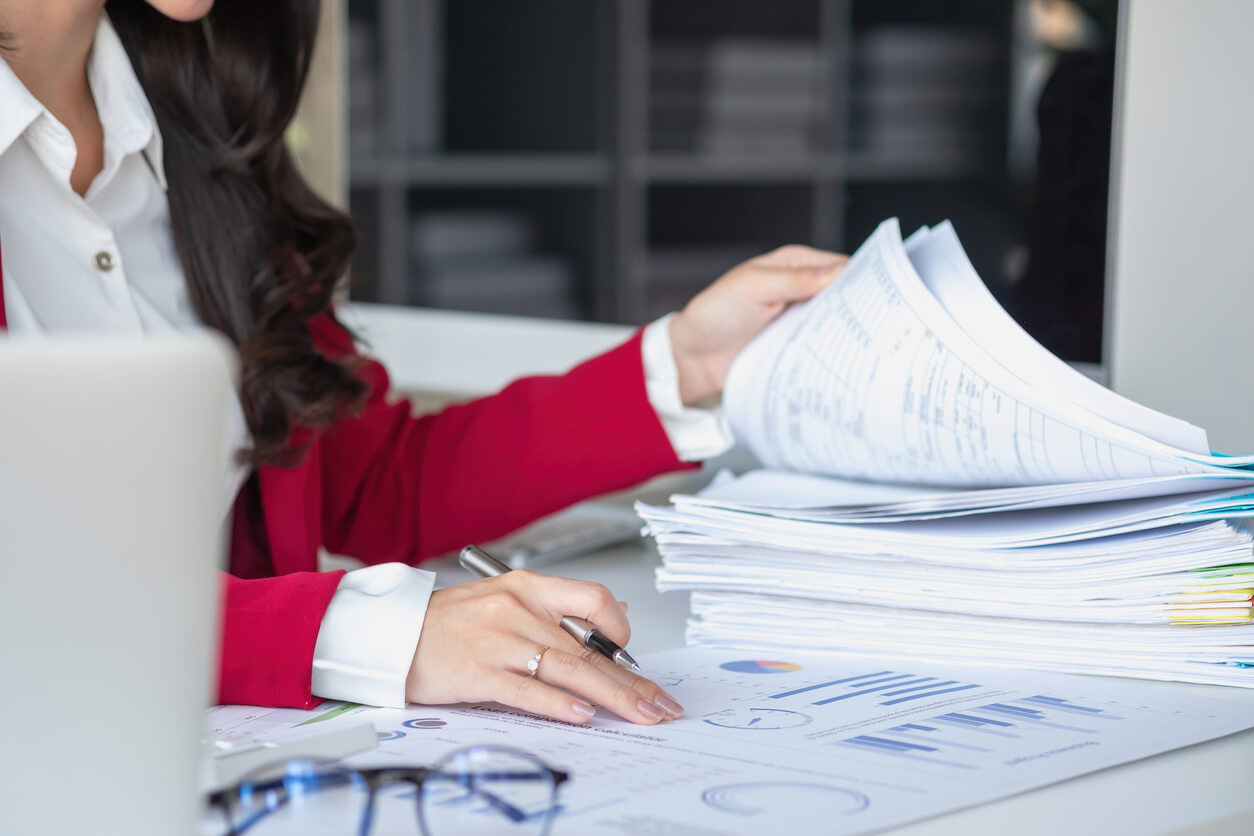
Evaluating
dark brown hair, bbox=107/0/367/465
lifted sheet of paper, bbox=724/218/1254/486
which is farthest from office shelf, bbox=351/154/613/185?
lifted sheet of paper, bbox=724/218/1254/486

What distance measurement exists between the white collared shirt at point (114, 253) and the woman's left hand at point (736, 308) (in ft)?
0.07

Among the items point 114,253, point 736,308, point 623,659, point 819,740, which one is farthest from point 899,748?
point 114,253

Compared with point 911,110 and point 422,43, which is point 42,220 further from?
point 911,110

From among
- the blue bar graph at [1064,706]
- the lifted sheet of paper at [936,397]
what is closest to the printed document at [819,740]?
the blue bar graph at [1064,706]

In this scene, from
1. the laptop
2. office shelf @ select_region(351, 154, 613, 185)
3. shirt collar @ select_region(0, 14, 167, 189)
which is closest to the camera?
the laptop

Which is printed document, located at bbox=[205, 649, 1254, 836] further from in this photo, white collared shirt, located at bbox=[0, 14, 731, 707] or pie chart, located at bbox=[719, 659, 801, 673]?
white collared shirt, located at bbox=[0, 14, 731, 707]

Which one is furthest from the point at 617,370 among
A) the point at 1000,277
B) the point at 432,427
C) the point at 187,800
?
the point at 187,800

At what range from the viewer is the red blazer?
1.05m

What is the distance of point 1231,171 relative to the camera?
2.90 feet

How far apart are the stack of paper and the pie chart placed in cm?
3

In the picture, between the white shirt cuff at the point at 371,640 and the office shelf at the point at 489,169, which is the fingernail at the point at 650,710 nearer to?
the white shirt cuff at the point at 371,640

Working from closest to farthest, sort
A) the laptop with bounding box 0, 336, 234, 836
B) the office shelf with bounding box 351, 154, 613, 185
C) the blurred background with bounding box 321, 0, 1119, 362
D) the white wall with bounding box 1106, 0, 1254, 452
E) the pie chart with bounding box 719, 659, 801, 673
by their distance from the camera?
1. the laptop with bounding box 0, 336, 234, 836
2. the pie chart with bounding box 719, 659, 801, 673
3. the white wall with bounding box 1106, 0, 1254, 452
4. the blurred background with bounding box 321, 0, 1119, 362
5. the office shelf with bounding box 351, 154, 613, 185

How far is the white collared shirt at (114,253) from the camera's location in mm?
749

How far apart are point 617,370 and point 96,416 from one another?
2.31 feet
